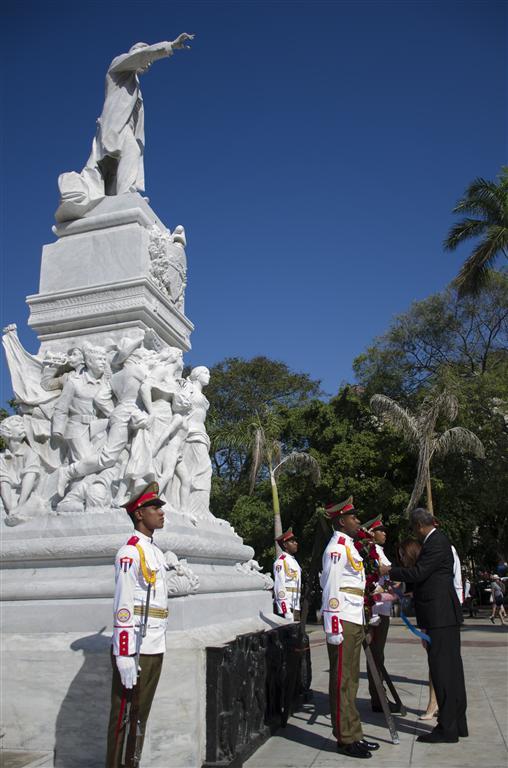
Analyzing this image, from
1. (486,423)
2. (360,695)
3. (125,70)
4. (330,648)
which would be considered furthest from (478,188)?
(330,648)

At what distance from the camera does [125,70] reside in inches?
320

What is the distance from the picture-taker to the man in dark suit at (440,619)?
5203mm

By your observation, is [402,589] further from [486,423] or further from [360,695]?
[486,423]

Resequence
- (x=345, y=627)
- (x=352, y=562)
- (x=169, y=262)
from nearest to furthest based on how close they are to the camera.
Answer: (x=345, y=627)
(x=352, y=562)
(x=169, y=262)

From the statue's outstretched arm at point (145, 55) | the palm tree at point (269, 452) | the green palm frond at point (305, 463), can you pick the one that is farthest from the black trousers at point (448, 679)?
the green palm frond at point (305, 463)

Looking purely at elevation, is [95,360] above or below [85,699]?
above

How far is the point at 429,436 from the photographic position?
19156 mm

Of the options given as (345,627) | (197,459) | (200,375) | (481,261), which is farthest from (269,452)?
(345,627)

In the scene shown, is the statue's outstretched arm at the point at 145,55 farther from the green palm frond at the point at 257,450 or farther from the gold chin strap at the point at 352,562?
the green palm frond at the point at 257,450

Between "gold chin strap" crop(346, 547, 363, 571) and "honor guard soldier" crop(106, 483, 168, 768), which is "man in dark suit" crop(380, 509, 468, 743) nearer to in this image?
"gold chin strap" crop(346, 547, 363, 571)

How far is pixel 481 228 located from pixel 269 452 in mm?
9532

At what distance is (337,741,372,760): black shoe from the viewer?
15.7 feet

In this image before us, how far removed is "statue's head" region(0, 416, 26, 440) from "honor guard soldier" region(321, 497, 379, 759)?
3.07 metres

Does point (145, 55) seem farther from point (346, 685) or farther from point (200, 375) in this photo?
point (346, 685)
